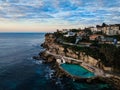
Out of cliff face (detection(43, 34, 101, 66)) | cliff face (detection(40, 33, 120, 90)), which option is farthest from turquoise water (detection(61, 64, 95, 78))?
cliff face (detection(43, 34, 101, 66))

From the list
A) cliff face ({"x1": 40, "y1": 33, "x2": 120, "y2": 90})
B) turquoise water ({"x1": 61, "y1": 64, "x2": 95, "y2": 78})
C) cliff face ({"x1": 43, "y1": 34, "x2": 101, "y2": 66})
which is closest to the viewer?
cliff face ({"x1": 40, "y1": 33, "x2": 120, "y2": 90})

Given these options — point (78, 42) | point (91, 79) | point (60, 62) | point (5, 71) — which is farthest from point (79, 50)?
point (5, 71)

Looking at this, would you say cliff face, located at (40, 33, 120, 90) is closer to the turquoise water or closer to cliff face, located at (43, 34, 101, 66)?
cliff face, located at (43, 34, 101, 66)

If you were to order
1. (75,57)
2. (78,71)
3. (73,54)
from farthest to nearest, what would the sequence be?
1. (73,54)
2. (75,57)
3. (78,71)

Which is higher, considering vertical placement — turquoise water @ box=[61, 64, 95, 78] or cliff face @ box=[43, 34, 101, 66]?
cliff face @ box=[43, 34, 101, 66]

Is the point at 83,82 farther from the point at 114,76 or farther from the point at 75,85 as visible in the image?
the point at 114,76

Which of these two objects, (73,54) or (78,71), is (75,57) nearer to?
(73,54)

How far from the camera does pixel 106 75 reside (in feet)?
143

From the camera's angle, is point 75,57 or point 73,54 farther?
point 73,54

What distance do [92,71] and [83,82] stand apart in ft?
19.6

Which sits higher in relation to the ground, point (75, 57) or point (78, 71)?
point (75, 57)

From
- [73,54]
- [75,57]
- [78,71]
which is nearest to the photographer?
[78,71]

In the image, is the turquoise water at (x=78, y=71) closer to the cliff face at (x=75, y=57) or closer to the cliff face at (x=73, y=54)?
the cliff face at (x=75, y=57)

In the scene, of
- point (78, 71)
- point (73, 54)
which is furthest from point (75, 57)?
point (78, 71)
